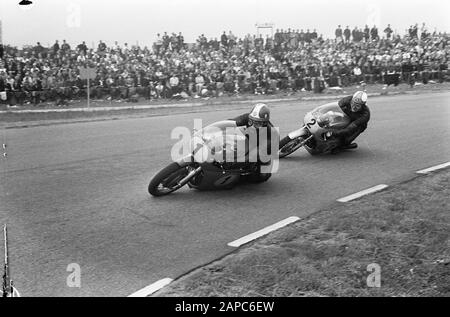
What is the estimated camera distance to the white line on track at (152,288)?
169 inches

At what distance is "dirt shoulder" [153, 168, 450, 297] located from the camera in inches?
169

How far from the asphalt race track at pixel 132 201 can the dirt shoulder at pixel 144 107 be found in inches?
124

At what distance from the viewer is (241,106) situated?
63.5 ft

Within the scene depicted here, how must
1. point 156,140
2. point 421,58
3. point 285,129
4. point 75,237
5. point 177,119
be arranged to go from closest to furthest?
point 75,237 < point 156,140 < point 285,129 < point 177,119 < point 421,58

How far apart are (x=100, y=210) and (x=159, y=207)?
723 mm

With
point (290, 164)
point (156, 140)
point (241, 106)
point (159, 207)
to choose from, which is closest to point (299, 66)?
point (241, 106)

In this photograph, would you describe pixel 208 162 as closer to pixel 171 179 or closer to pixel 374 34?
pixel 171 179

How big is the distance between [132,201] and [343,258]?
3.13 meters

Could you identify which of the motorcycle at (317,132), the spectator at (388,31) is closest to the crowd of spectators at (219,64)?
the spectator at (388,31)

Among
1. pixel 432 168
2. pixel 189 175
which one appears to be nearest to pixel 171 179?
pixel 189 175

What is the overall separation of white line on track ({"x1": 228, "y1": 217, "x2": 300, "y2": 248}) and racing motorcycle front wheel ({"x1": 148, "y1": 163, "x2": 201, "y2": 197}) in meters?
1.49

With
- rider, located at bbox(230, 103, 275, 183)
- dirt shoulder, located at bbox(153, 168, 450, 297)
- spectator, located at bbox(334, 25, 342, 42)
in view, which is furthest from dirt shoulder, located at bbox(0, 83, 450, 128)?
dirt shoulder, located at bbox(153, 168, 450, 297)

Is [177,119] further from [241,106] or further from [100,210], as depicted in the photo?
[100,210]

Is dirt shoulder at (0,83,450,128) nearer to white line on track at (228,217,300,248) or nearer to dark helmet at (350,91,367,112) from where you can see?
dark helmet at (350,91,367,112)
